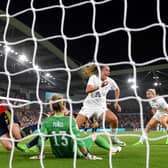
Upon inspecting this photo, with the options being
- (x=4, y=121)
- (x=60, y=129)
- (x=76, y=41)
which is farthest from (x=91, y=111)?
(x=76, y=41)

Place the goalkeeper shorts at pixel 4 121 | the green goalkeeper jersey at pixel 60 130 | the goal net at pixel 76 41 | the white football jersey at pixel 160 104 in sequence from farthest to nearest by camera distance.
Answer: the goal net at pixel 76 41 → the white football jersey at pixel 160 104 → the goalkeeper shorts at pixel 4 121 → the green goalkeeper jersey at pixel 60 130

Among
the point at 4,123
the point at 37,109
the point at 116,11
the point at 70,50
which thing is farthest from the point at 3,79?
the point at 4,123

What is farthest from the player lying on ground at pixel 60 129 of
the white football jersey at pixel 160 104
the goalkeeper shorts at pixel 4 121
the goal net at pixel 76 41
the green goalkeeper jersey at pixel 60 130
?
the goal net at pixel 76 41

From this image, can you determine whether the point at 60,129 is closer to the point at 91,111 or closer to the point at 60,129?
the point at 60,129

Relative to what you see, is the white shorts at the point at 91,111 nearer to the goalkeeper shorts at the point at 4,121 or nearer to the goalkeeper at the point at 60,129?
the goalkeeper shorts at the point at 4,121

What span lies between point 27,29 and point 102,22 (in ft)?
12.4

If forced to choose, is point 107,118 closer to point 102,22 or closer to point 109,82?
point 109,82

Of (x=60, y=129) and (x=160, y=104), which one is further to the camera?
(x=160, y=104)

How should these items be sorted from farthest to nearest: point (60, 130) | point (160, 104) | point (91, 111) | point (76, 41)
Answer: point (76, 41), point (160, 104), point (91, 111), point (60, 130)

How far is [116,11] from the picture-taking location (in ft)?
57.6

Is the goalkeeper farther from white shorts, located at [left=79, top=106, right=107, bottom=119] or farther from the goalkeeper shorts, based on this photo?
the goalkeeper shorts

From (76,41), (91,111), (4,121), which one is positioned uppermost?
(76,41)

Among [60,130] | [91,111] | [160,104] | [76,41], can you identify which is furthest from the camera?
[76,41]

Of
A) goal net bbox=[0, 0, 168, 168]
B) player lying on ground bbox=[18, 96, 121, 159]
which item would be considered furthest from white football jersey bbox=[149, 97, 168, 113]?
goal net bbox=[0, 0, 168, 168]
